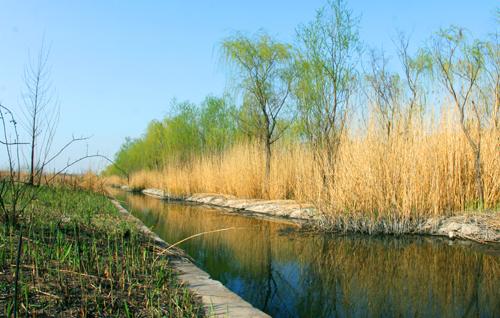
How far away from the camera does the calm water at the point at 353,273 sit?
3289 mm

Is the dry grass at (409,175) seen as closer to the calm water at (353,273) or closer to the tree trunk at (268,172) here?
the calm water at (353,273)

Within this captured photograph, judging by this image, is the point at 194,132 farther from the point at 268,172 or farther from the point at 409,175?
the point at 409,175

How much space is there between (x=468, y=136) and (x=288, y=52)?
6808 mm

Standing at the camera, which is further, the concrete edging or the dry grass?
the dry grass

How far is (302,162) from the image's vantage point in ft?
32.4

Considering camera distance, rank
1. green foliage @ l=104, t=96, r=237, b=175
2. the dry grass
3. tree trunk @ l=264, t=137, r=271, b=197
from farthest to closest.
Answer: green foliage @ l=104, t=96, r=237, b=175, tree trunk @ l=264, t=137, r=271, b=197, the dry grass

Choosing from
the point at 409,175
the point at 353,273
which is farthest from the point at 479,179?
the point at 353,273

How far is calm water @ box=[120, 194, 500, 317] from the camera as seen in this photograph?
10.8 feet

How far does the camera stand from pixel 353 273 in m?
4.28

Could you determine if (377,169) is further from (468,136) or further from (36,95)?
(36,95)

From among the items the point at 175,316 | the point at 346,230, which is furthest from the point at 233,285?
the point at 346,230

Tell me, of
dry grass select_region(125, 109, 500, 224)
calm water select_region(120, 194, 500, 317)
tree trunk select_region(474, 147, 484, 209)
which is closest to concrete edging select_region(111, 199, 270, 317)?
calm water select_region(120, 194, 500, 317)

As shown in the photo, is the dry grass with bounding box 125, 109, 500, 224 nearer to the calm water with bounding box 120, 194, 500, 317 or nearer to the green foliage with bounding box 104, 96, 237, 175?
the calm water with bounding box 120, 194, 500, 317

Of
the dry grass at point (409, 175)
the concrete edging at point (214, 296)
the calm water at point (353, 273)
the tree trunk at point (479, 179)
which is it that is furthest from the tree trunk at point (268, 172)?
the concrete edging at point (214, 296)
